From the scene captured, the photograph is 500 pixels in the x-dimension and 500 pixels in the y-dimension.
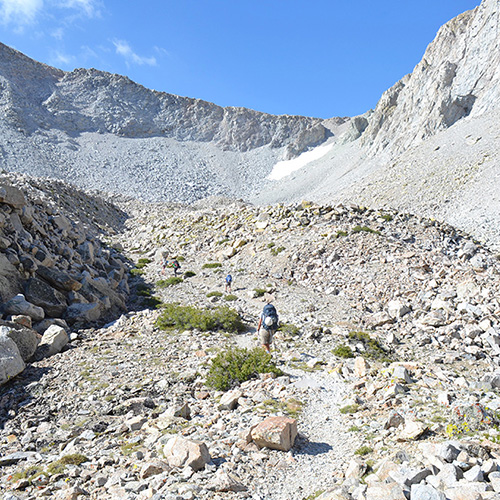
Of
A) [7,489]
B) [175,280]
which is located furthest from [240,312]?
[7,489]

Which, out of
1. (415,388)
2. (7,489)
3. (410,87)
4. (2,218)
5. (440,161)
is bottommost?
(7,489)

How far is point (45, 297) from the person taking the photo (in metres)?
14.7

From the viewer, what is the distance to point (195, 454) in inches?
233

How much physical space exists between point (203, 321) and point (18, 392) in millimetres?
6671

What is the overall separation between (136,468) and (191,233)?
27.7 metres

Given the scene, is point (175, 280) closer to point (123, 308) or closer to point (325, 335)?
point (123, 308)

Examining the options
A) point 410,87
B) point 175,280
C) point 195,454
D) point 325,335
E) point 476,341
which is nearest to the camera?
point 195,454

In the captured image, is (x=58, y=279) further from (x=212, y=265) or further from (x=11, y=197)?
(x=212, y=265)

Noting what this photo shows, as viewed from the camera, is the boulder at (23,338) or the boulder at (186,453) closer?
the boulder at (186,453)

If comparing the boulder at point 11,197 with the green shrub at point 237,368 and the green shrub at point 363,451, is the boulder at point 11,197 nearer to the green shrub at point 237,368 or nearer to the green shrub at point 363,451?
the green shrub at point 237,368

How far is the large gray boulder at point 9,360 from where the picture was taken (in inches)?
385

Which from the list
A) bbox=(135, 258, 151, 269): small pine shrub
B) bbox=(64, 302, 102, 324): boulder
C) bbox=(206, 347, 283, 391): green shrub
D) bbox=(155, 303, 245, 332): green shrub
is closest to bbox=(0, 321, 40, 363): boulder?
bbox=(64, 302, 102, 324): boulder

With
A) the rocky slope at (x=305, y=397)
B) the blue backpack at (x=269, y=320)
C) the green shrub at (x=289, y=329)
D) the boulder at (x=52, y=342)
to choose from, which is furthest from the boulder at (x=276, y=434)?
the boulder at (x=52, y=342)

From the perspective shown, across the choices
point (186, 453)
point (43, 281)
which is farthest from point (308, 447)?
point (43, 281)
